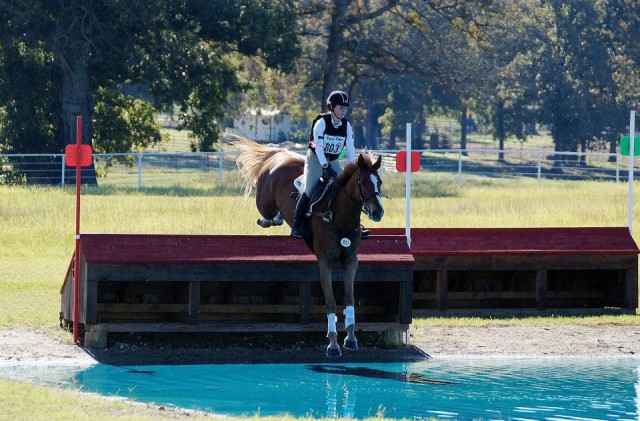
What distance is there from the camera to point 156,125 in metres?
51.6

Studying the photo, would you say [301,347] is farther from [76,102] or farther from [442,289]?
[76,102]

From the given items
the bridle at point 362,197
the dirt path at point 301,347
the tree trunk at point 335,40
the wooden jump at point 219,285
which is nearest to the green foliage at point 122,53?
the tree trunk at point 335,40

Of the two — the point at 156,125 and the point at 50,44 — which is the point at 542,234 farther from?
the point at 156,125

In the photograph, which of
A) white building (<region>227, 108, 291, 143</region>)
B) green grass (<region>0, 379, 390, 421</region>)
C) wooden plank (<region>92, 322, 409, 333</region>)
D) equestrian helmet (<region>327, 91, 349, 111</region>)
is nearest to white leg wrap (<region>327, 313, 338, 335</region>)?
wooden plank (<region>92, 322, 409, 333</region>)

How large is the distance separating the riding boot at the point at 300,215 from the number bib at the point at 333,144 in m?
0.56

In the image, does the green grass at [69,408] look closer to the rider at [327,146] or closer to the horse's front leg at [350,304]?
the horse's front leg at [350,304]

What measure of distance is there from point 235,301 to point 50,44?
2872cm

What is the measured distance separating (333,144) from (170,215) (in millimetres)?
15910

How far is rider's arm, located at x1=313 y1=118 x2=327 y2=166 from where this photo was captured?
45.1 ft

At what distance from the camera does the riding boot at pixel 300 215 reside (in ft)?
46.4

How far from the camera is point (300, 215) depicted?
14164 millimetres

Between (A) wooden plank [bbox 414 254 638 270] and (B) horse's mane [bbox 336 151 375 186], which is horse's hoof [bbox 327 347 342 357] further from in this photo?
(A) wooden plank [bbox 414 254 638 270]

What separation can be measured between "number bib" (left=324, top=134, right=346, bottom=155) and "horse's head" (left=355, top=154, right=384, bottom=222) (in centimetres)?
73

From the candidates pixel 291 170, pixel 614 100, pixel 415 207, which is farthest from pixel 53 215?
pixel 614 100
